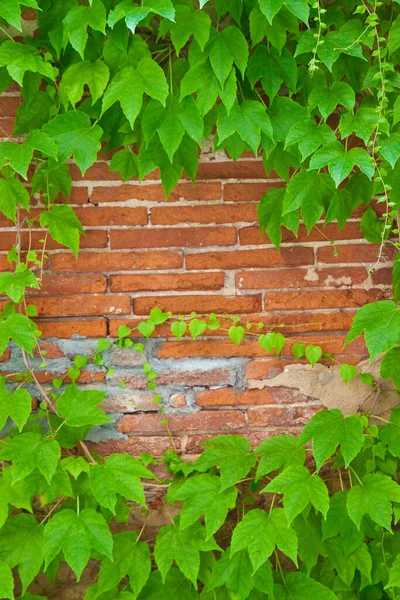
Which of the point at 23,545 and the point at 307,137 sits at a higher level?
the point at 307,137

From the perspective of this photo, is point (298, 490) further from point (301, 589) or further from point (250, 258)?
point (250, 258)

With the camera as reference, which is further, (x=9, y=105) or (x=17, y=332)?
(x=9, y=105)

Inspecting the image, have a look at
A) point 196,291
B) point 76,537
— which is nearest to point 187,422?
point 196,291

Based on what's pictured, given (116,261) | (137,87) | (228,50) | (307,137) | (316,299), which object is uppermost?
(228,50)

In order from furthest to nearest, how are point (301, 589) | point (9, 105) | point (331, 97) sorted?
point (9, 105) < point (301, 589) < point (331, 97)

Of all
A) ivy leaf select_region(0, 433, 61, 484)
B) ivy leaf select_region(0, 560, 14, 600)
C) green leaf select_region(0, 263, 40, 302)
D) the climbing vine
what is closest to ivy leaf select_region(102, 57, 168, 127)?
the climbing vine

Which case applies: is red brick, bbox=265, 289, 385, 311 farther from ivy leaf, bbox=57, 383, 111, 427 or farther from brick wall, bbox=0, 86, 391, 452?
ivy leaf, bbox=57, 383, 111, 427

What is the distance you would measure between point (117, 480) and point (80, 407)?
247mm

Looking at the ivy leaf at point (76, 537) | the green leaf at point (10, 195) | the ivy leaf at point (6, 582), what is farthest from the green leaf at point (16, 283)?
the ivy leaf at point (6, 582)

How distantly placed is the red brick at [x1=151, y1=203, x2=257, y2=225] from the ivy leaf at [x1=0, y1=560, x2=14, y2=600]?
1081 mm

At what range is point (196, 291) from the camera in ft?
7.14

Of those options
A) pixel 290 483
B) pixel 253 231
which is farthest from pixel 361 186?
pixel 290 483

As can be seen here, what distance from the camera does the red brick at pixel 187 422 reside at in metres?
2.20

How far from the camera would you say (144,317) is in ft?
7.15
